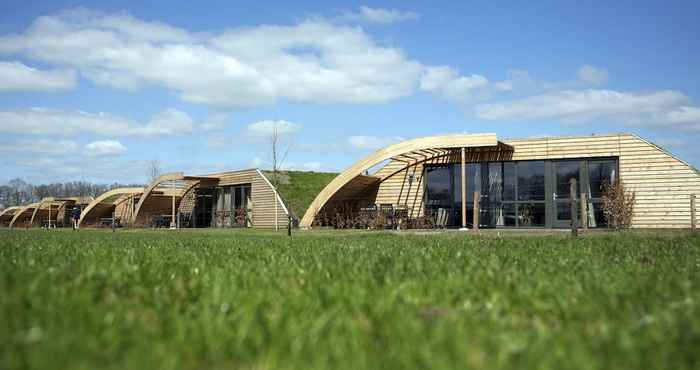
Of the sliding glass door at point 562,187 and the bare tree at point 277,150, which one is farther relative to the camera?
the bare tree at point 277,150

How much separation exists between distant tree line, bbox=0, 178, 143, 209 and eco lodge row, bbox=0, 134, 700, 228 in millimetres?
61425

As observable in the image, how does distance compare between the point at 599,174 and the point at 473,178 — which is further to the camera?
the point at 473,178

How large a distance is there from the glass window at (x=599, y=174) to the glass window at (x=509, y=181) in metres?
3.43

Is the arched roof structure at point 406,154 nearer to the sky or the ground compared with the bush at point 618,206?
nearer to the sky

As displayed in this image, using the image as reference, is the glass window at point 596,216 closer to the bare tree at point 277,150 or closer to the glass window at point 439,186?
the glass window at point 439,186

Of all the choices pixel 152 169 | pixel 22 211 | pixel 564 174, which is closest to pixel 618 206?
pixel 564 174

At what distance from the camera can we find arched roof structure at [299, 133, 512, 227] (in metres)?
26.0

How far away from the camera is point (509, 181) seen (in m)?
28.3

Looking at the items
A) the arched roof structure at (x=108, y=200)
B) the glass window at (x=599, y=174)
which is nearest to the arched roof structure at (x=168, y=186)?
the arched roof structure at (x=108, y=200)

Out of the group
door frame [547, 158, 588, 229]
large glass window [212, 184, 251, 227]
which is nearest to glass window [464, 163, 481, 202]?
door frame [547, 158, 588, 229]

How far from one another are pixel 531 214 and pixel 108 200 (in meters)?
41.2

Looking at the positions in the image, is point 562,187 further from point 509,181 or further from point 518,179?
point 509,181

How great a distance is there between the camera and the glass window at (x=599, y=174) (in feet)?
86.7

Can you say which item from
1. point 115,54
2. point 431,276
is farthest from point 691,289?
point 115,54
